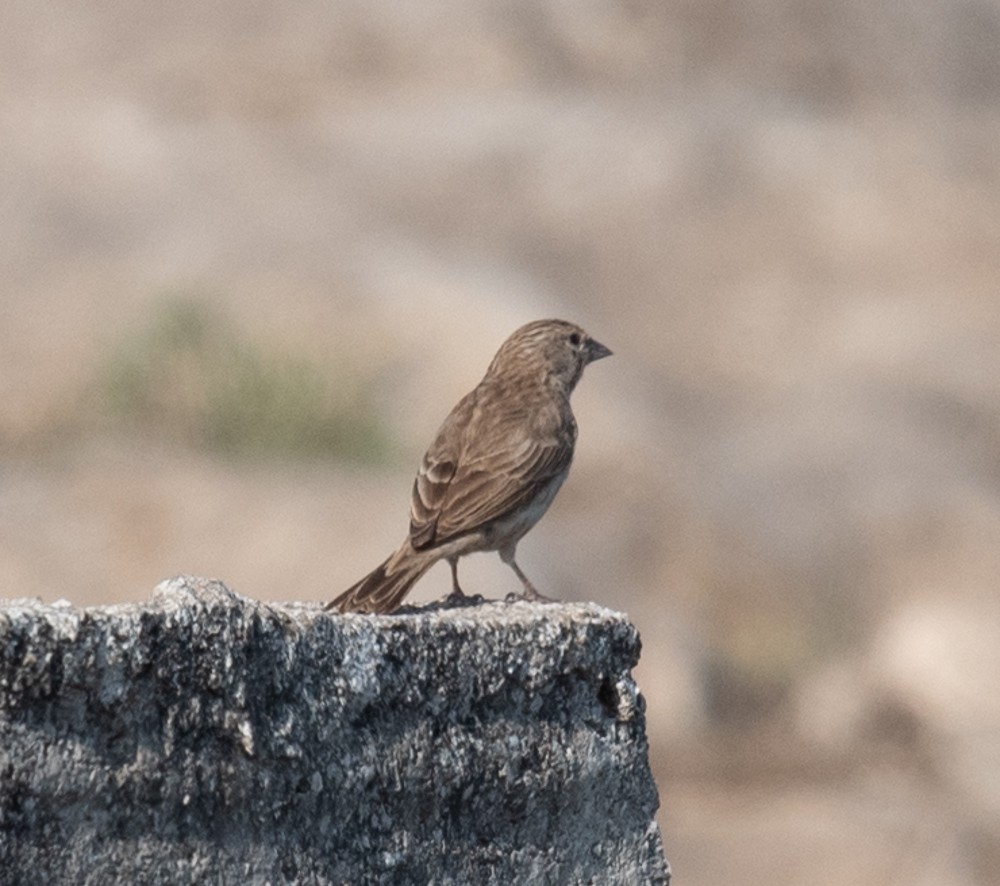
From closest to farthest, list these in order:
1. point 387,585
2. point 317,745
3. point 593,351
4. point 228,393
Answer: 1. point 317,745
2. point 387,585
3. point 593,351
4. point 228,393

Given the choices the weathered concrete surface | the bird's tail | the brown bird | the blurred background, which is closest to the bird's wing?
the brown bird

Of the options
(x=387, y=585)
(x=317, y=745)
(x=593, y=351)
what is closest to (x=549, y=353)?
(x=593, y=351)

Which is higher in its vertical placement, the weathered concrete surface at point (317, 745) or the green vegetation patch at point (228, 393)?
the green vegetation patch at point (228, 393)

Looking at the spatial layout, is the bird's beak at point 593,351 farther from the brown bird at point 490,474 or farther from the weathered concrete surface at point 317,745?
the weathered concrete surface at point 317,745

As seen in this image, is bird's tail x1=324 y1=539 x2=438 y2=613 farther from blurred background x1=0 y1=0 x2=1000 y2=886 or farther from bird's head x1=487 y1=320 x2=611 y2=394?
blurred background x1=0 y1=0 x2=1000 y2=886

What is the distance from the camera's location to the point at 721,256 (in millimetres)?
21875

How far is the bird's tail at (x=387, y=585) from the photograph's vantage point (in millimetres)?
5418

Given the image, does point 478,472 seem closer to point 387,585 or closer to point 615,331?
point 387,585

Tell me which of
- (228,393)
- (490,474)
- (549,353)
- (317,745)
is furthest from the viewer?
(228,393)

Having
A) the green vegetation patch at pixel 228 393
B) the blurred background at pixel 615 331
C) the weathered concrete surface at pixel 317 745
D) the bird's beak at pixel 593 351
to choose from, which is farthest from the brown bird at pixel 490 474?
the green vegetation patch at pixel 228 393

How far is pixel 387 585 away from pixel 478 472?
3.15 feet

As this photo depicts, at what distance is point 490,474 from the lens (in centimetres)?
667

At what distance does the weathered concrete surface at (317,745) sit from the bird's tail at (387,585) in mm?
1142

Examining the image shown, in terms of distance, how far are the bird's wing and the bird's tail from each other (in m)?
0.14
